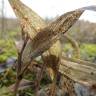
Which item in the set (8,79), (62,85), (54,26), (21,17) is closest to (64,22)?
(54,26)

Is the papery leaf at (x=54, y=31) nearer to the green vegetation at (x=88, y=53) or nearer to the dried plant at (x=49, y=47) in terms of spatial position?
the dried plant at (x=49, y=47)

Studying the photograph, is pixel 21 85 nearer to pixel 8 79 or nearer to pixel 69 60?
A: pixel 69 60

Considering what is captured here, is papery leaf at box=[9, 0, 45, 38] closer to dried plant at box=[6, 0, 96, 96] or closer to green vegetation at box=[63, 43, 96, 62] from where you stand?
dried plant at box=[6, 0, 96, 96]

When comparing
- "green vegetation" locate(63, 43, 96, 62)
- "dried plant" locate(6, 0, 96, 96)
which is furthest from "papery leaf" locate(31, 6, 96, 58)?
"green vegetation" locate(63, 43, 96, 62)

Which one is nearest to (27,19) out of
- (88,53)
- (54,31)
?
(54,31)

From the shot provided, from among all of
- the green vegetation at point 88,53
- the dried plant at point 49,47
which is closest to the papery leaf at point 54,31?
the dried plant at point 49,47

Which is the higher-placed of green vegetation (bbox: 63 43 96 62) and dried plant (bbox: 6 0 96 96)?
dried plant (bbox: 6 0 96 96)

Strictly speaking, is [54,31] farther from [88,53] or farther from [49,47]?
[88,53]

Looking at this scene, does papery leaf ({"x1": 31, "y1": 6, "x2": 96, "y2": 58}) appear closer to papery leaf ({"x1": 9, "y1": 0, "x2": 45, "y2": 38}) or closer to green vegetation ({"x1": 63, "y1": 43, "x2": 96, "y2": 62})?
papery leaf ({"x1": 9, "y1": 0, "x2": 45, "y2": 38})

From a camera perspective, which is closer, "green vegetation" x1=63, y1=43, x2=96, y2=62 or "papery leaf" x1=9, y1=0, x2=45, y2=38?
"papery leaf" x1=9, y1=0, x2=45, y2=38
